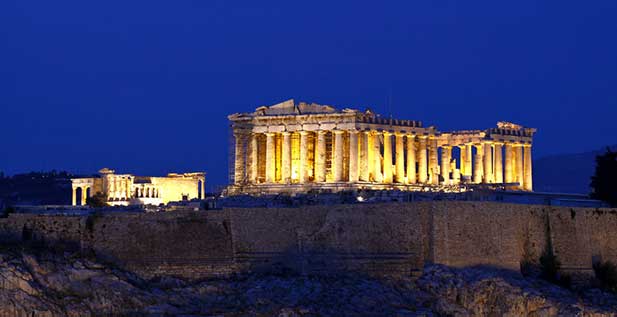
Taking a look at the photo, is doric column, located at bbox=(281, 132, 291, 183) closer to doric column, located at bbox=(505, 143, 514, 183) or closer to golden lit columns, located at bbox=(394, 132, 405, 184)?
golden lit columns, located at bbox=(394, 132, 405, 184)

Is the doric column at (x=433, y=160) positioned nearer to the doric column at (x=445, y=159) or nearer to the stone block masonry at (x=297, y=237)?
the doric column at (x=445, y=159)

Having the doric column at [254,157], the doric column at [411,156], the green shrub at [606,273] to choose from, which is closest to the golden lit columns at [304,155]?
the doric column at [254,157]

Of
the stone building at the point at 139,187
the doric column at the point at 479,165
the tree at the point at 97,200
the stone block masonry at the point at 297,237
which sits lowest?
the stone block masonry at the point at 297,237

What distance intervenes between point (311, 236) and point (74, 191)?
3105cm

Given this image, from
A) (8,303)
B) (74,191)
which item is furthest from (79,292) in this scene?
(74,191)

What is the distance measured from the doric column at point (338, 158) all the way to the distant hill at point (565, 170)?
4269 cm

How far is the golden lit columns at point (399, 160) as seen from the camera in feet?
246

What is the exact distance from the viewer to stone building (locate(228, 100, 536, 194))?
73.4 m

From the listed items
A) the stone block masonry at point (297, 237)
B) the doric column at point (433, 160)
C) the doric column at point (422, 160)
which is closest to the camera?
the stone block masonry at point (297, 237)

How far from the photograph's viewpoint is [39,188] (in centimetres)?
9225

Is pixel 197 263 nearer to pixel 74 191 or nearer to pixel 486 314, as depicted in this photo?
pixel 486 314

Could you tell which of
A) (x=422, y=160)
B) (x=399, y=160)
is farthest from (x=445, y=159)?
(x=399, y=160)

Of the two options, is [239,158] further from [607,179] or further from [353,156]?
[607,179]

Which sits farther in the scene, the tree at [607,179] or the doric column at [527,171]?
the doric column at [527,171]
